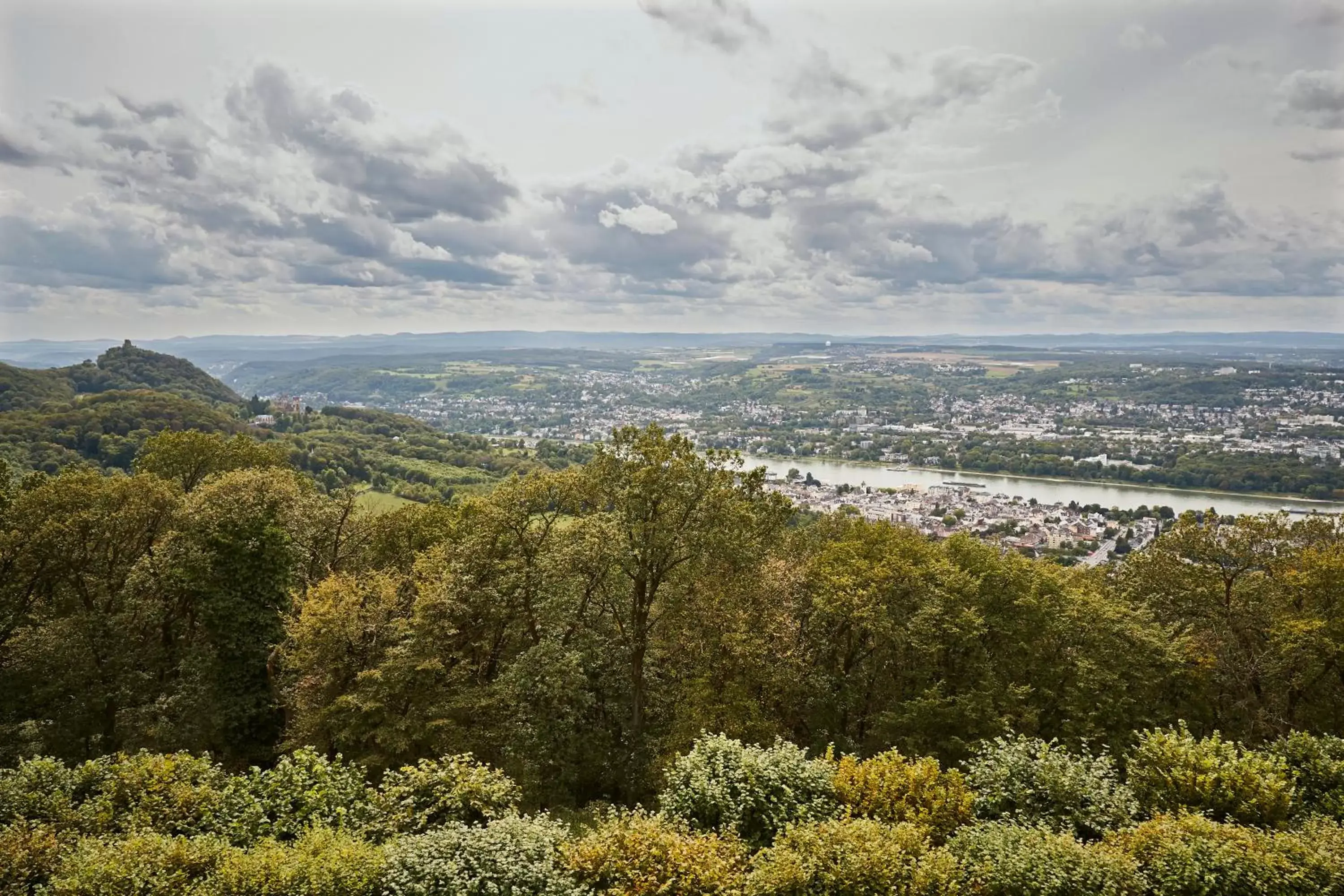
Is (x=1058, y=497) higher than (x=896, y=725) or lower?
lower

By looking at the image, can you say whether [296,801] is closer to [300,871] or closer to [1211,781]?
[300,871]

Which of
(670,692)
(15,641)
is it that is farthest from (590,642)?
(15,641)

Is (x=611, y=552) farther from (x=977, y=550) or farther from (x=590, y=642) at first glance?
(x=977, y=550)

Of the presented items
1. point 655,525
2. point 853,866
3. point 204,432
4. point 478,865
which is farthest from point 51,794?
point 204,432

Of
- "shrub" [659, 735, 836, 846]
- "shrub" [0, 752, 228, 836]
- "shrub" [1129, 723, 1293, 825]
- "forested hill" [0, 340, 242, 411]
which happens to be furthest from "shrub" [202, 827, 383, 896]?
"forested hill" [0, 340, 242, 411]

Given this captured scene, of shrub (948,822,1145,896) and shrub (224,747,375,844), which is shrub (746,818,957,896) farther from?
shrub (224,747,375,844)

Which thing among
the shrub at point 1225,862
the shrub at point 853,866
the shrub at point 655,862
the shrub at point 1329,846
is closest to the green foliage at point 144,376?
the shrub at point 655,862

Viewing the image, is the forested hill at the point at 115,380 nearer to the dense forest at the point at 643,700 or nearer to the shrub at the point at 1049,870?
the dense forest at the point at 643,700
